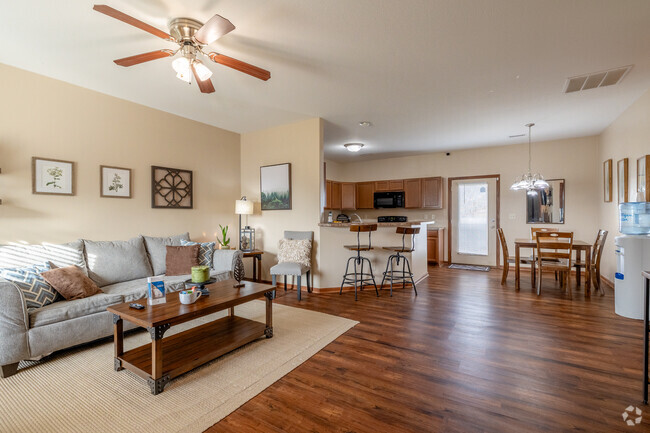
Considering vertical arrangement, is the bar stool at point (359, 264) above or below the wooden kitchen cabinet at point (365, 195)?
below

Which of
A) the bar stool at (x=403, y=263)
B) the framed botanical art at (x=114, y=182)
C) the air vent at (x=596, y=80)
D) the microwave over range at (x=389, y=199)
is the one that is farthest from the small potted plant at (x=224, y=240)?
the air vent at (x=596, y=80)

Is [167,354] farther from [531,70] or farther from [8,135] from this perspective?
[531,70]

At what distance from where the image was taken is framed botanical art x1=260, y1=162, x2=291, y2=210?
5.01 m

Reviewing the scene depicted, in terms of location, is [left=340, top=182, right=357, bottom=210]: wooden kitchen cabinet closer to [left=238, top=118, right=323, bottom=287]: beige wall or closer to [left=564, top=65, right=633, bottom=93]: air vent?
[left=238, top=118, right=323, bottom=287]: beige wall

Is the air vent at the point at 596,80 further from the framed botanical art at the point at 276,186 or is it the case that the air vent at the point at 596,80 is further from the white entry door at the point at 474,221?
the framed botanical art at the point at 276,186

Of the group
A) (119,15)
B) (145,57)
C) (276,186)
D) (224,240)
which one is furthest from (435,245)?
(119,15)

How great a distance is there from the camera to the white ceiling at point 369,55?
A: 7.26ft

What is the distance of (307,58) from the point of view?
289cm

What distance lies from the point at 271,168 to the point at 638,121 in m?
5.24

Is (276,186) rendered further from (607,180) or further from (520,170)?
(607,180)

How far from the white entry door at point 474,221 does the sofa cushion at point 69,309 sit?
22.1ft

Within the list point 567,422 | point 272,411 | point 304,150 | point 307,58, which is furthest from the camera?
point 304,150

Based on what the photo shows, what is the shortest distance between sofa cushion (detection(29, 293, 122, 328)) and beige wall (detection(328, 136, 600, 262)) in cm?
658

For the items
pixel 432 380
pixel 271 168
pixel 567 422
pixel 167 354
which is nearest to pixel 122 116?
pixel 271 168
